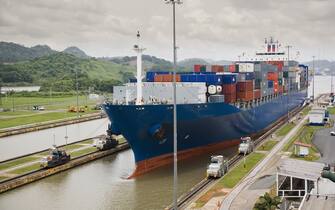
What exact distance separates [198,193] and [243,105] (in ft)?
71.9

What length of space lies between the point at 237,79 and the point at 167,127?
15.5m

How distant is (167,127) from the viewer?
117ft

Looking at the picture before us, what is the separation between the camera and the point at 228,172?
33.9m

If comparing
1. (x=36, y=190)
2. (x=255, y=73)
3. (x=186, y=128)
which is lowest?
(x=36, y=190)

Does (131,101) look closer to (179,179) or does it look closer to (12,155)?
(179,179)

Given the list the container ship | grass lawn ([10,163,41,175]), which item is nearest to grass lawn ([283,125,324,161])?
the container ship

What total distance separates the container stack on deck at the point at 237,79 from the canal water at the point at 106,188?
6.48 m

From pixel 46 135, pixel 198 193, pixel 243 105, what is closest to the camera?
pixel 198 193

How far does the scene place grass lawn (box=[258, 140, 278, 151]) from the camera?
44.2m

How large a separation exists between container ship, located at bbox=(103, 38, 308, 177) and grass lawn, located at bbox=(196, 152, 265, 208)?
5.01 m

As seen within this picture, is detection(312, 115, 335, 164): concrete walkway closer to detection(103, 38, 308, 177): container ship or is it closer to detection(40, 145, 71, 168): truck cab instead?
detection(103, 38, 308, 177): container ship

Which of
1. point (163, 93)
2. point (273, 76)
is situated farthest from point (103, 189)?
point (273, 76)

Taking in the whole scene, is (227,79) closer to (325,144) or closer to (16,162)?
(325,144)

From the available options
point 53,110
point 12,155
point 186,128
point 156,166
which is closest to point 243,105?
point 186,128
